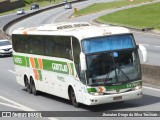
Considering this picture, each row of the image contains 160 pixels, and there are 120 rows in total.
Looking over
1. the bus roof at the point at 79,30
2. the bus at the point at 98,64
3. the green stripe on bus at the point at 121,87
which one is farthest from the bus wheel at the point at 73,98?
the bus roof at the point at 79,30

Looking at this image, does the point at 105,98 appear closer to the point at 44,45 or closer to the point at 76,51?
the point at 76,51

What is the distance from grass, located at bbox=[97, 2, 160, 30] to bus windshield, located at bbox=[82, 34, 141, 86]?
37.4 m

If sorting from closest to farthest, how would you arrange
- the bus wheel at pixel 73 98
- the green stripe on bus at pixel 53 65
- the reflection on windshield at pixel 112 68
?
the reflection on windshield at pixel 112 68
the bus wheel at pixel 73 98
the green stripe on bus at pixel 53 65

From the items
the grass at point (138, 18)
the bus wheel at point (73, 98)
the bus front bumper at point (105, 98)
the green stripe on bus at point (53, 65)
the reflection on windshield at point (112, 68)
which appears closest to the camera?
the bus front bumper at point (105, 98)

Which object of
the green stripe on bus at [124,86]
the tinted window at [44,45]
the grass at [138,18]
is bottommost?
the grass at [138,18]

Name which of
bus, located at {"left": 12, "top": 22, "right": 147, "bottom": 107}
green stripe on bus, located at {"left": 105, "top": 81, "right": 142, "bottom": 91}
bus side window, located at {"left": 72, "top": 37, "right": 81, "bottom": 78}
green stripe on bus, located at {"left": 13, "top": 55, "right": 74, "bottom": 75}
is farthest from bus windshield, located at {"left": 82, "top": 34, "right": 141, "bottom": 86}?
green stripe on bus, located at {"left": 13, "top": 55, "right": 74, "bottom": 75}

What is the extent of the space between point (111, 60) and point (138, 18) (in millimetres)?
48542

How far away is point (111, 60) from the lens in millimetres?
17703

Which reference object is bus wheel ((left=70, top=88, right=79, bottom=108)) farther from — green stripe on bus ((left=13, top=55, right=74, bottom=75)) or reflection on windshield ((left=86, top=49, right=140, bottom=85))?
reflection on windshield ((left=86, top=49, right=140, bottom=85))

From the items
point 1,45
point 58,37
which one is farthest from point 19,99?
point 1,45

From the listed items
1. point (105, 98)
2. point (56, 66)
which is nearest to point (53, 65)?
point (56, 66)

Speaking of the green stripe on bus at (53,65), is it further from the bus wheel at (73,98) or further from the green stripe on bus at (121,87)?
the green stripe on bus at (121,87)

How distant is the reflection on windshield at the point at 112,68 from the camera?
17547mm

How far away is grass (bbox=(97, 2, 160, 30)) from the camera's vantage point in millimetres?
59281
